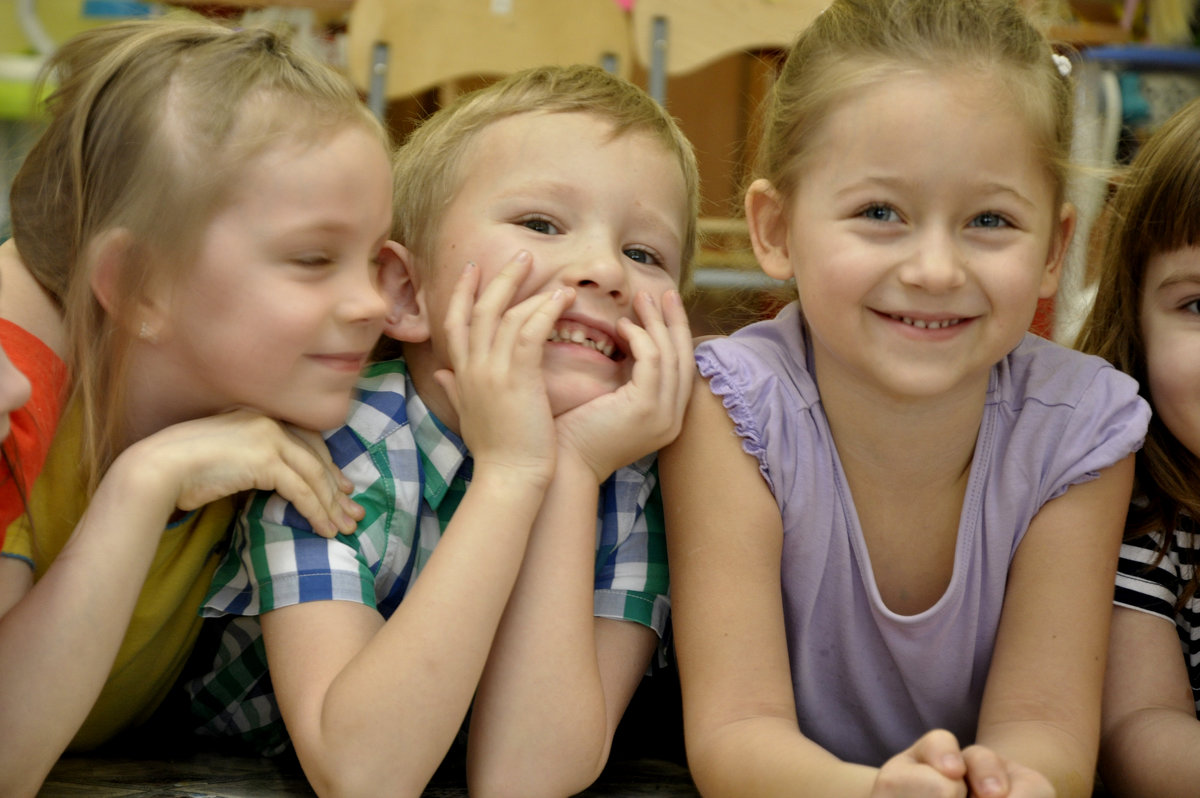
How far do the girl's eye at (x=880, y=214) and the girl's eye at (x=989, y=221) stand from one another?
0.24 ft

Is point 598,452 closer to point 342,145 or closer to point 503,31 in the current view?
point 342,145

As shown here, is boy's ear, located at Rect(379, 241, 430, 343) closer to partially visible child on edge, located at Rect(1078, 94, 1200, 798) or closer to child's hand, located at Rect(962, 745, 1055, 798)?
child's hand, located at Rect(962, 745, 1055, 798)

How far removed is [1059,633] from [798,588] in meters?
0.25

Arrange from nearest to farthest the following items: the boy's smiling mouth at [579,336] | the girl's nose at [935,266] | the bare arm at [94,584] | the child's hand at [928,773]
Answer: the child's hand at [928,773] → the bare arm at [94,584] → the girl's nose at [935,266] → the boy's smiling mouth at [579,336]

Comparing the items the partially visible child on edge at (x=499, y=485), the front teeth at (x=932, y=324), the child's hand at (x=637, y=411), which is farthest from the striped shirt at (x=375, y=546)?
the front teeth at (x=932, y=324)

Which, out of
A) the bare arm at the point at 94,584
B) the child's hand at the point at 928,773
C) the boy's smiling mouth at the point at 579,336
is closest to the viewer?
the child's hand at the point at 928,773

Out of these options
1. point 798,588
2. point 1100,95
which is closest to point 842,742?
point 798,588

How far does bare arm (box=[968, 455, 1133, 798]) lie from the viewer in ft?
3.53

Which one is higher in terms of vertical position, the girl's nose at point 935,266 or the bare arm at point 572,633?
the girl's nose at point 935,266

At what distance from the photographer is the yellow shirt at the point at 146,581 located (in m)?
1.10

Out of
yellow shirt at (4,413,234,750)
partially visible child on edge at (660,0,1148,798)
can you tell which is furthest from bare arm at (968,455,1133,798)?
yellow shirt at (4,413,234,750)

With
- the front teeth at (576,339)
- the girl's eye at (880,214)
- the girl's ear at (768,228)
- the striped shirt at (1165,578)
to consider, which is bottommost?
the striped shirt at (1165,578)

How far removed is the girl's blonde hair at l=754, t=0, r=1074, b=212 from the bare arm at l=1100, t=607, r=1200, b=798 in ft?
1.58

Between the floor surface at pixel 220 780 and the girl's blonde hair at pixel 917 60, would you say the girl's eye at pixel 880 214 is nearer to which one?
the girl's blonde hair at pixel 917 60
